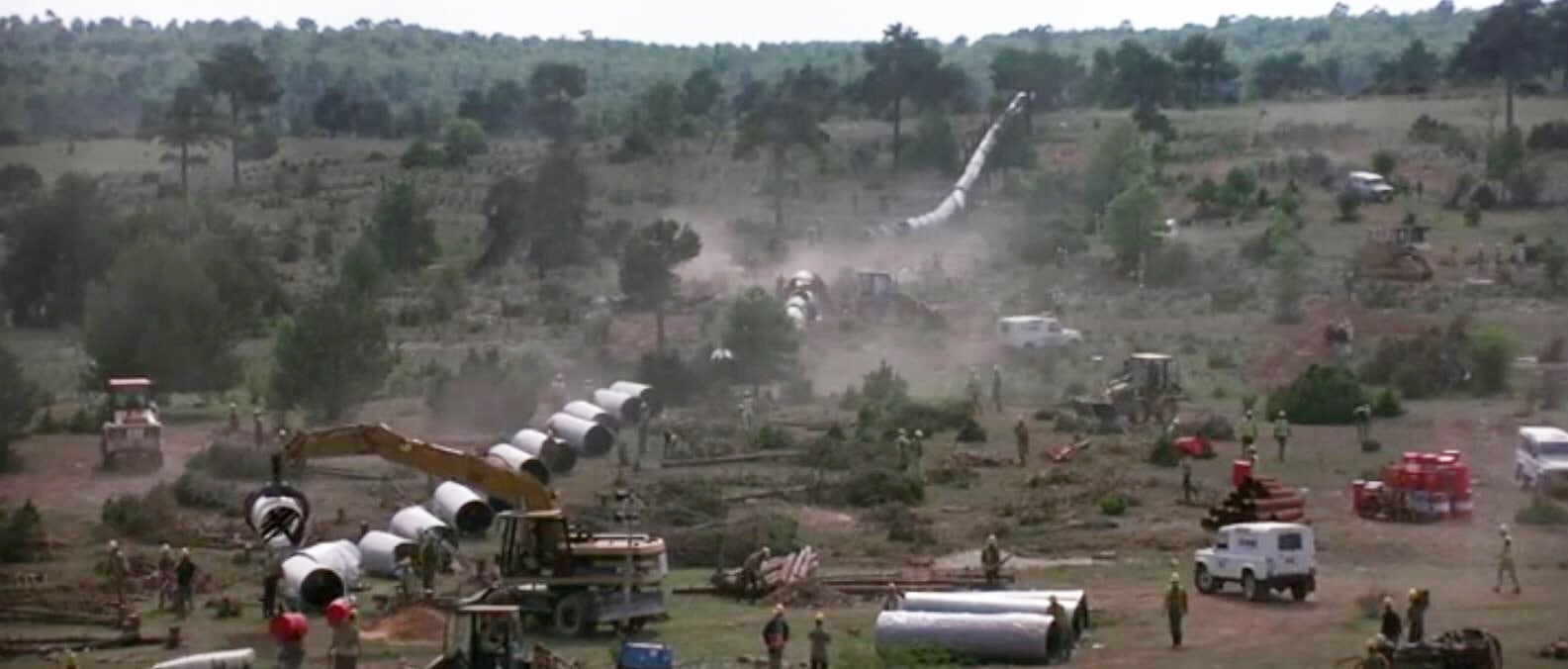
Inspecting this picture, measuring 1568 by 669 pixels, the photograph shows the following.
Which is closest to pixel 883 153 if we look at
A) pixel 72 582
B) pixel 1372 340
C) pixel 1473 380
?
pixel 1372 340

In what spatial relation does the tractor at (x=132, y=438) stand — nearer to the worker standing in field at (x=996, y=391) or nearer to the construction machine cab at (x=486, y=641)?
the worker standing in field at (x=996, y=391)

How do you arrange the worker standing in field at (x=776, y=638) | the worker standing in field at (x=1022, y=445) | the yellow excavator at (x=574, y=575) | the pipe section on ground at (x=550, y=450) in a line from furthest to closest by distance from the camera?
the worker standing in field at (x=1022, y=445)
the pipe section on ground at (x=550, y=450)
the yellow excavator at (x=574, y=575)
the worker standing in field at (x=776, y=638)

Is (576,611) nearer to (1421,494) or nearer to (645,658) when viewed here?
(645,658)

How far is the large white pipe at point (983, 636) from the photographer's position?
31.1 metres

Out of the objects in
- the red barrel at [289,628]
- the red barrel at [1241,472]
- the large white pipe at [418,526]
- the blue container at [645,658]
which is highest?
the red barrel at [289,628]

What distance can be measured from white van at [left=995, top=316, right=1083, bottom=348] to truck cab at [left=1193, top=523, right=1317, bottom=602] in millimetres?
28429

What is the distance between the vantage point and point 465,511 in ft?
136

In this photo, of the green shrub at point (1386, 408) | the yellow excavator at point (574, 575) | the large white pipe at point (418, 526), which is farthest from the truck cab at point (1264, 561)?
the green shrub at point (1386, 408)

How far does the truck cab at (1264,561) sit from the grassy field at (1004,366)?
43 centimetres

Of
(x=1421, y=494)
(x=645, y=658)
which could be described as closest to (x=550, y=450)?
(x=1421, y=494)

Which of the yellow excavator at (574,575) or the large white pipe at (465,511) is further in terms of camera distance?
the large white pipe at (465,511)

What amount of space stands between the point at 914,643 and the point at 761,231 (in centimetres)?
6274

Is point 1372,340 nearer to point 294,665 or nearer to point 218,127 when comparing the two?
point 294,665

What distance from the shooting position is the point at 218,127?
377 feet
